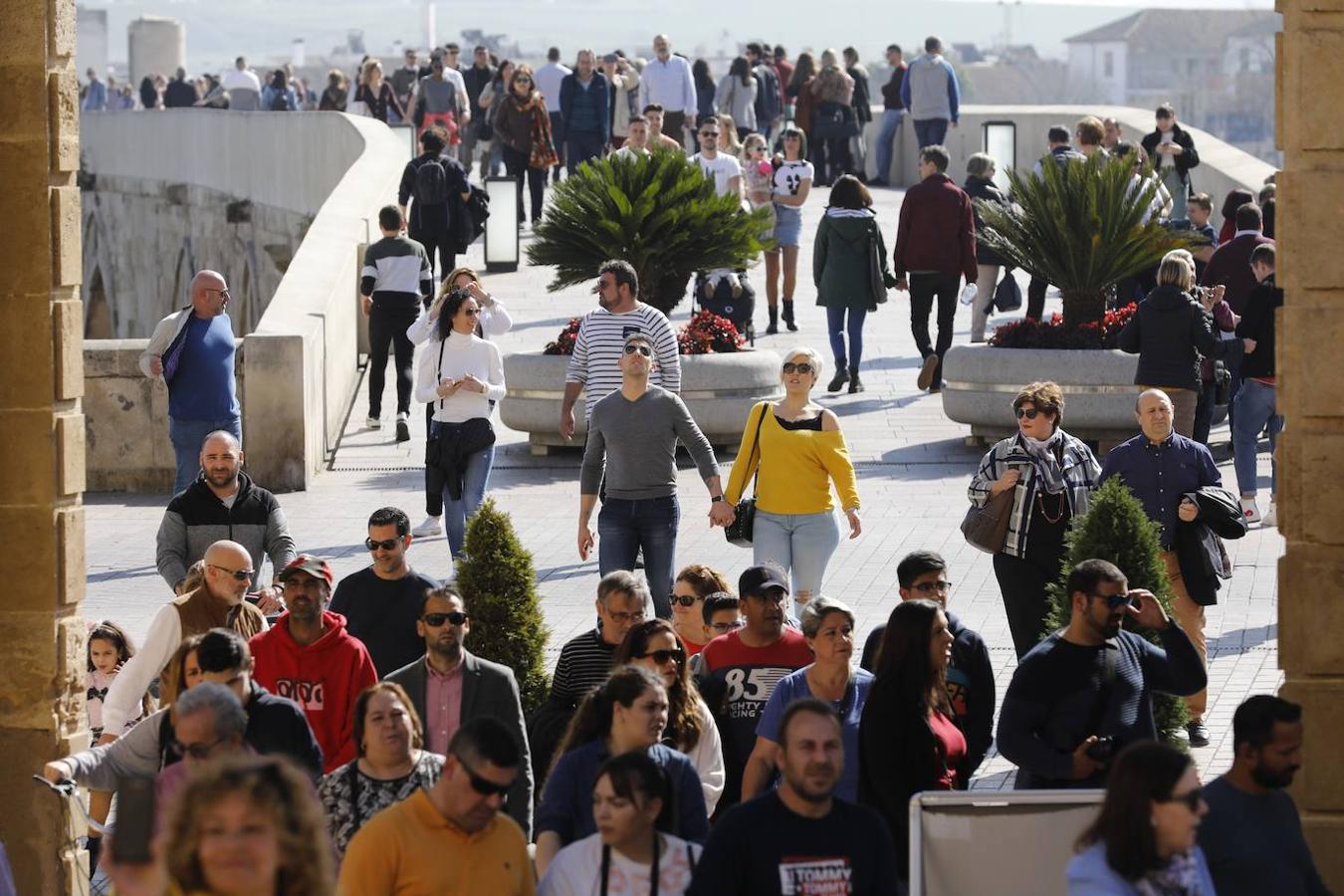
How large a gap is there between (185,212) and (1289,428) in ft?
117

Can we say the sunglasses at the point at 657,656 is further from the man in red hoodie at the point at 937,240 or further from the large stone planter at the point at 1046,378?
the man in red hoodie at the point at 937,240

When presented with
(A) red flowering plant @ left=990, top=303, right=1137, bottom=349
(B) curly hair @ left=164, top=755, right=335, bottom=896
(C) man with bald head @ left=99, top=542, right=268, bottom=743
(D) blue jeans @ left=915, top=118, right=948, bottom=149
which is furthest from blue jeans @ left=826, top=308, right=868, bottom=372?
(B) curly hair @ left=164, top=755, right=335, bottom=896

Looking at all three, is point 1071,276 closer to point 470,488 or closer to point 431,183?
point 470,488

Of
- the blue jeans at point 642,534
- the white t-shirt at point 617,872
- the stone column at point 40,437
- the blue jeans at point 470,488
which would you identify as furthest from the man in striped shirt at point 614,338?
the white t-shirt at point 617,872

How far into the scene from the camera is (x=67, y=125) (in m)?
9.11

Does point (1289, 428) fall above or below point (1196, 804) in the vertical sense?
above

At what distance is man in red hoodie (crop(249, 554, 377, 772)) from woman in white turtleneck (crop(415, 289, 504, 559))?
513 cm

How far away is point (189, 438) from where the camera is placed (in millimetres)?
14336

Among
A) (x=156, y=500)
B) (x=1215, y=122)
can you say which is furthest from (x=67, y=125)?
(x=1215, y=122)

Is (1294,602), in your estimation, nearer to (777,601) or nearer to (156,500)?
(777,601)

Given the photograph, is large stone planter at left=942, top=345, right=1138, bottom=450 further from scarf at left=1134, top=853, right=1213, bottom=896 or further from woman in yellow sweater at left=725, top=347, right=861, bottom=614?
scarf at left=1134, top=853, right=1213, bottom=896

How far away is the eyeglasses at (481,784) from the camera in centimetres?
677

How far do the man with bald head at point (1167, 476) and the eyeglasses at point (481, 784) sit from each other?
5.16 m

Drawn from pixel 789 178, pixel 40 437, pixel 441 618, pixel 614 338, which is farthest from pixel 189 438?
pixel 789 178
